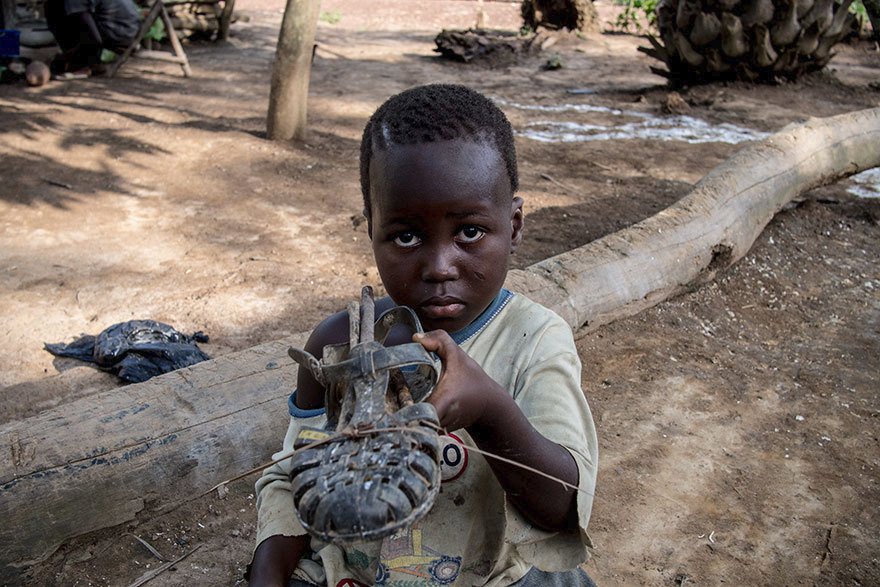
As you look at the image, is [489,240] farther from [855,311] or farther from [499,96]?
[499,96]

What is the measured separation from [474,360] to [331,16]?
13953 millimetres

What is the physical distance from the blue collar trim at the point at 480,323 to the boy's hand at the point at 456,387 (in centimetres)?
36

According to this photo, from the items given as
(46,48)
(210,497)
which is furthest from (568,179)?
(46,48)

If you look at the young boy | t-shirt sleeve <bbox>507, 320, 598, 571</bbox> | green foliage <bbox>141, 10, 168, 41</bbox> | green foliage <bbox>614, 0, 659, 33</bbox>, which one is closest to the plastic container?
green foliage <bbox>141, 10, 168, 41</bbox>

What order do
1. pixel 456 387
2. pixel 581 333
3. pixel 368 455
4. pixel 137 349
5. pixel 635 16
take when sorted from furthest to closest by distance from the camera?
pixel 635 16
pixel 581 333
pixel 137 349
pixel 456 387
pixel 368 455

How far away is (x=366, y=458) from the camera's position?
1.01 m

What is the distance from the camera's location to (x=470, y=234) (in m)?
1.52

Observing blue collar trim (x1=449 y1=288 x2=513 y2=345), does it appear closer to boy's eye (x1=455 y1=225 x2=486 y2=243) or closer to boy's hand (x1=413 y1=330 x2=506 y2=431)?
boy's eye (x1=455 y1=225 x2=486 y2=243)

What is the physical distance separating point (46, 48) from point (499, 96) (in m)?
5.29

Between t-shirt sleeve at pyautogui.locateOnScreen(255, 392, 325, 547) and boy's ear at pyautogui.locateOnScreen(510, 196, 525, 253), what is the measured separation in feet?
1.66

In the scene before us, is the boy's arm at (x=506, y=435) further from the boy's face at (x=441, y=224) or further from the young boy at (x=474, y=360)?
the boy's face at (x=441, y=224)

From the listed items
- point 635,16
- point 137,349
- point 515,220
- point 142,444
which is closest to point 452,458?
point 515,220

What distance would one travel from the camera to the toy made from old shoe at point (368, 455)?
38.2 inches

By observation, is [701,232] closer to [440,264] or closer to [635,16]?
[440,264]
